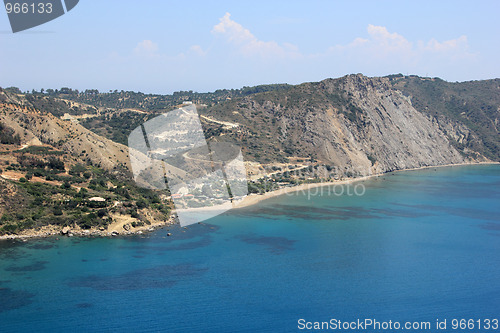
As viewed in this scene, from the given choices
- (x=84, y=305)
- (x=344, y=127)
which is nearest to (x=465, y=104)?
(x=344, y=127)

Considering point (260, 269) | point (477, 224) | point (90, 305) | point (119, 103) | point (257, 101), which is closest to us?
point (90, 305)

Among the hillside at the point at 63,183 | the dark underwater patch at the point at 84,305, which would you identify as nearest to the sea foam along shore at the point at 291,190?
the hillside at the point at 63,183

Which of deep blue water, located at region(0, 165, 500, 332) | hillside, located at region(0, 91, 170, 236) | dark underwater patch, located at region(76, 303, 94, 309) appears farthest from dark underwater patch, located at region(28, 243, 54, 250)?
dark underwater patch, located at region(76, 303, 94, 309)

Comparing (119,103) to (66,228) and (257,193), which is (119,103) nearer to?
(257,193)

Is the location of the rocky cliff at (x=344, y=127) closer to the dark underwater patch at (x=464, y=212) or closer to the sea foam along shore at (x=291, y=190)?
the sea foam along shore at (x=291, y=190)

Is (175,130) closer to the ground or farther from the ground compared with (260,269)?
farther from the ground

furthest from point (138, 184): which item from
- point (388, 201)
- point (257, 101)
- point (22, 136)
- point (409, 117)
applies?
point (409, 117)
